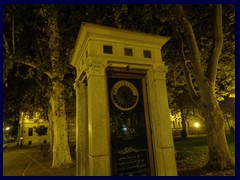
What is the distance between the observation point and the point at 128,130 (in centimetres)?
612

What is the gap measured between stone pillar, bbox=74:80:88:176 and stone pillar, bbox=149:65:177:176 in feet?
8.43

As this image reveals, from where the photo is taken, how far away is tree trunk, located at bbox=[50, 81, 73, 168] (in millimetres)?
11422

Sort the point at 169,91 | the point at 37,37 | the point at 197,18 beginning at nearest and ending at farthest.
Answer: the point at 197,18
the point at 37,37
the point at 169,91

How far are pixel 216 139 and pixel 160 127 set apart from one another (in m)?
3.52

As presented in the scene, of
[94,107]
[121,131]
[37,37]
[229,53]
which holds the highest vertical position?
[37,37]

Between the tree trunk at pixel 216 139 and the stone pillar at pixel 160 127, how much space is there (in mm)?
2970

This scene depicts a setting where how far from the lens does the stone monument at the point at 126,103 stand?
18.6 feet

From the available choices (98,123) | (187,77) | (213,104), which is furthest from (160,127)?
(187,77)

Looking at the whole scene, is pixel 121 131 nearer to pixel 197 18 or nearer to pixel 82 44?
pixel 82 44

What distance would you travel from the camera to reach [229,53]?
1315cm

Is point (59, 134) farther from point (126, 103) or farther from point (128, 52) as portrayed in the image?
point (128, 52)

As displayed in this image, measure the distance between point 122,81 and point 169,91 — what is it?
39.4ft

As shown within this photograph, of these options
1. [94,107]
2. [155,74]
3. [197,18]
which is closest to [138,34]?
[155,74]

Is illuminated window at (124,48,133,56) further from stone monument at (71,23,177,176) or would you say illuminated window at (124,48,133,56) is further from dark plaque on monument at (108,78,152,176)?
dark plaque on monument at (108,78,152,176)
